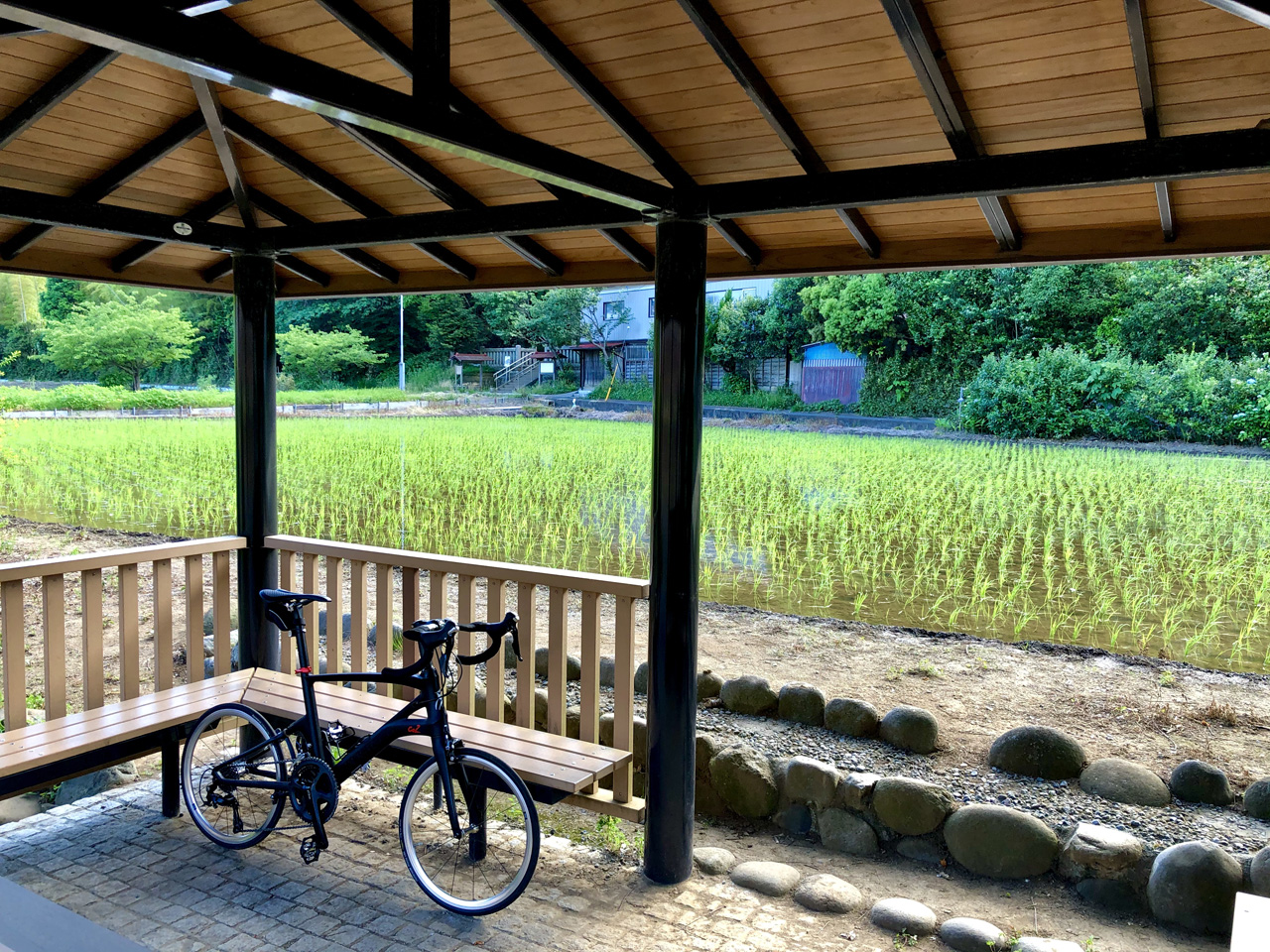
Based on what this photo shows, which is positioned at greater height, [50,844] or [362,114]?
[362,114]

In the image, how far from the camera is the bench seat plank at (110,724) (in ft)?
9.80

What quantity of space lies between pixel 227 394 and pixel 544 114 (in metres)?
28.9

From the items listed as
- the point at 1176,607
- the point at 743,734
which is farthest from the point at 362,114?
the point at 1176,607

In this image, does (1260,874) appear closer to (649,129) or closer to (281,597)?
(649,129)

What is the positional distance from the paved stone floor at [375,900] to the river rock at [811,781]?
332 mm

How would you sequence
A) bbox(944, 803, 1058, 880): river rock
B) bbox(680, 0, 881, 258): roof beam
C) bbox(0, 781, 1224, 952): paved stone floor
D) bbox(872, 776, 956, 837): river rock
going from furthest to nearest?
bbox(872, 776, 956, 837): river rock, bbox(944, 803, 1058, 880): river rock, bbox(0, 781, 1224, 952): paved stone floor, bbox(680, 0, 881, 258): roof beam

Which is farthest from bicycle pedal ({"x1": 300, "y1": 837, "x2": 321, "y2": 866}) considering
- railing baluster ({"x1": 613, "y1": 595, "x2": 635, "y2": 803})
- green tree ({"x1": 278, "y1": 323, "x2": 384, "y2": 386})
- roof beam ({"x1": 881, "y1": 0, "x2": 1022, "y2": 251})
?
green tree ({"x1": 278, "y1": 323, "x2": 384, "y2": 386})

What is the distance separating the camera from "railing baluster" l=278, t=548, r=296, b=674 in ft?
13.8

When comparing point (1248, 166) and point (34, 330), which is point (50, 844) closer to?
point (1248, 166)

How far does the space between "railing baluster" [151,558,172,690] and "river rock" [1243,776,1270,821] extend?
4.54 meters

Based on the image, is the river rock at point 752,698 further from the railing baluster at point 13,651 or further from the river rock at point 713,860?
the railing baluster at point 13,651

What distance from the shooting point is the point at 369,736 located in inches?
120

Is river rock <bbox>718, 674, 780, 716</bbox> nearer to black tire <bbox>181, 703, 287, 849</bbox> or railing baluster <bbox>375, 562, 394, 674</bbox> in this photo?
railing baluster <bbox>375, 562, 394, 674</bbox>

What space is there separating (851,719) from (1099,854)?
1487mm
